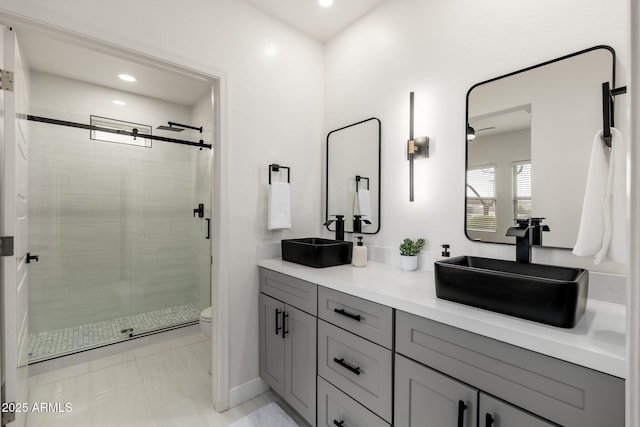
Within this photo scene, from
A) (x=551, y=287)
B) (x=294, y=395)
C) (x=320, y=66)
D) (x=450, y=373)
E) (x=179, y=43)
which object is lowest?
(x=294, y=395)

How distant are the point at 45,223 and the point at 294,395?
9.17 ft

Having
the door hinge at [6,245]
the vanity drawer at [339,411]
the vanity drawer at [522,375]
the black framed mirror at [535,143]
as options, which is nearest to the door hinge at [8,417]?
the door hinge at [6,245]

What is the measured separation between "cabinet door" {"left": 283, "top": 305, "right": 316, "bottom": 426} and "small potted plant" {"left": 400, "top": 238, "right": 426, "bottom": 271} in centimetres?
62

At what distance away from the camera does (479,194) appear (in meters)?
1.56

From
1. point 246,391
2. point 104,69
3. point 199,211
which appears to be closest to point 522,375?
point 246,391

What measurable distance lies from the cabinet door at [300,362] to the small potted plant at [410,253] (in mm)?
621

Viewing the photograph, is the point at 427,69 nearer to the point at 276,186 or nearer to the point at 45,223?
the point at 276,186

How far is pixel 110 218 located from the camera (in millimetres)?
3121

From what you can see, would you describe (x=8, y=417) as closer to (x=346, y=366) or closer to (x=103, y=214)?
(x=346, y=366)

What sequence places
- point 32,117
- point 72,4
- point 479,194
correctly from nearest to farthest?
point 72,4 → point 479,194 → point 32,117

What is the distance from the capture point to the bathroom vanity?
0.80 m

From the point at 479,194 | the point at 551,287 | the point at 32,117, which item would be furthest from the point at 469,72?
the point at 32,117

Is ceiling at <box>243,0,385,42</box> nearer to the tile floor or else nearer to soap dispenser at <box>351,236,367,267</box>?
soap dispenser at <box>351,236,367,267</box>

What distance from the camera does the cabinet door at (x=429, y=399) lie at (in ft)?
3.24
